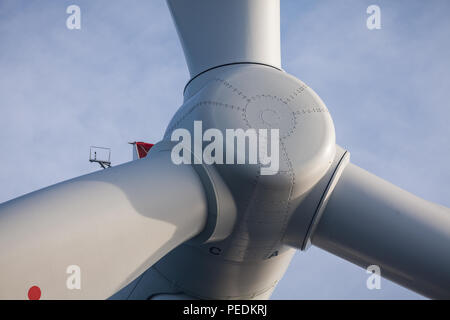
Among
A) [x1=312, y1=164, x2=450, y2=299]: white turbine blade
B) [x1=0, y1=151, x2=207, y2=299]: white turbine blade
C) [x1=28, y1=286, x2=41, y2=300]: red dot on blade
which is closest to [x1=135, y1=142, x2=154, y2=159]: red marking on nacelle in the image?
[x1=0, y1=151, x2=207, y2=299]: white turbine blade

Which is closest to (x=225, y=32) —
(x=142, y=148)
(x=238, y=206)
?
(x=238, y=206)

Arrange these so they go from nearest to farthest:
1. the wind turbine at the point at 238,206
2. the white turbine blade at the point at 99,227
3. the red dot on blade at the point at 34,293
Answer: the red dot on blade at the point at 34,293 < the white turbine blade at the point at 99,227 < the wind turbine at the point at 238,206

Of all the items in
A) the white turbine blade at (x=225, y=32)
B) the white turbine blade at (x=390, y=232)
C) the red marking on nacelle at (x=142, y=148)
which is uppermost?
the white turbine blade at (x=225, y=32)

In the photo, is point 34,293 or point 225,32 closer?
point 34,293

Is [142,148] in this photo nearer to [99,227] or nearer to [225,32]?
[225,32]

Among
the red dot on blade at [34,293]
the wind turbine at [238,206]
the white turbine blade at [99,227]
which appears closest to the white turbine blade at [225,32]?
the wind turbine at [238,206]

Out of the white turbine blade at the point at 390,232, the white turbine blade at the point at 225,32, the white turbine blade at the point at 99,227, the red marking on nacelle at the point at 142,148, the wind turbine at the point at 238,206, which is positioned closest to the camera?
the white turbine blade at the point at 99,227

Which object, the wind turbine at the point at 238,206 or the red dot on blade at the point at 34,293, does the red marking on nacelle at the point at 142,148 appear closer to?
the wind turbine at the point at 238,206
